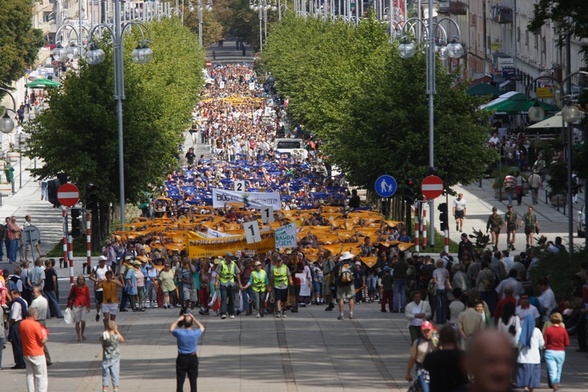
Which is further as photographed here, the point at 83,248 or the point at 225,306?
the point at 83,248

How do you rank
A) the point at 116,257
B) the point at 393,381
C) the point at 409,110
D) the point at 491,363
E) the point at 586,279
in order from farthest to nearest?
the point at 409,110, the point at 116,257, the point at 586,279, the point at 393,381, the point at 491,363

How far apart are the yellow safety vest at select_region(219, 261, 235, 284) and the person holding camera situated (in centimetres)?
1100

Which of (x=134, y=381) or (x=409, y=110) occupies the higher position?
(x=409, y=110)

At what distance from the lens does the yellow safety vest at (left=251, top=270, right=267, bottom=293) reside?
29516 millimetres

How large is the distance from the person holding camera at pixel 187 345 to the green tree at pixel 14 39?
88.9 meters

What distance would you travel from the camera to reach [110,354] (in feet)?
63.9

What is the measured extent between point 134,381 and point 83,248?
88.8ft

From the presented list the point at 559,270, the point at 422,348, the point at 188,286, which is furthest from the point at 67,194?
the point at 422,348

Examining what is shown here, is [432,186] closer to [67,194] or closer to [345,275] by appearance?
[67,194]

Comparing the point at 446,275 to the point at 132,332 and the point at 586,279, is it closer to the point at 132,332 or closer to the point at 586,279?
the point at 586,279

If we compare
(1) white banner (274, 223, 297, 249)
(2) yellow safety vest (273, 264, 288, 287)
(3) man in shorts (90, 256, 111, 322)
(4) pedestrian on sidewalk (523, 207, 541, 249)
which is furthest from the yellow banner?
(4) pedestrian on sidewalk (523, 207, 541, 249)

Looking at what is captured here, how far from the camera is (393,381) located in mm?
21047

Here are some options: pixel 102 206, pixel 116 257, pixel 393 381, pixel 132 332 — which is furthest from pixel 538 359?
pixel 102 206

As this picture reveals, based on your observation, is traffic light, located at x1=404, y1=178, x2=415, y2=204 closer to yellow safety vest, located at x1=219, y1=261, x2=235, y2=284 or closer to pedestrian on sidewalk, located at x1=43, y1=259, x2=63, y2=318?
yellow safety vest, located at x1=219, y1=261, x2=235, y2=284
